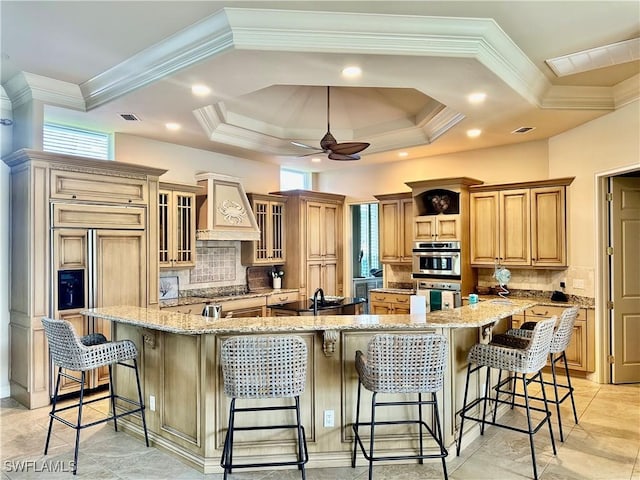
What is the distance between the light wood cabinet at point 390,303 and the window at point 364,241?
5.30ft

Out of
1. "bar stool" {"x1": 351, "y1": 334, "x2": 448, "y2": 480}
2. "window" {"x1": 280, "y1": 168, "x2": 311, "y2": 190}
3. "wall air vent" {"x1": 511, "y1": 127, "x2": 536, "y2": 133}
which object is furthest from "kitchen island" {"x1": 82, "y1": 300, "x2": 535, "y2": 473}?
"window" {"x1": 280, "y1": 168, "x2": 311, "y2": 190}

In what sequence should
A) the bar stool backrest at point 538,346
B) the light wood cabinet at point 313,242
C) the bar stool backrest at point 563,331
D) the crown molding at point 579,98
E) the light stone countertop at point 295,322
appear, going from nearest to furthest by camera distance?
the light stone countertop at point 295,322, the bar stool backrest at point 538,346, the bar stool backrest at point 563,331, the crown molding at point 579,98, the light wood cabinet at point 313,242

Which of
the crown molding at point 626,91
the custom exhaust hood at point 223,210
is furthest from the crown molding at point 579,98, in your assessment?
the custom exhaust hood at point 223,210

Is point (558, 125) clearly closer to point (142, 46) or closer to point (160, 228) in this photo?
point (142, 46)

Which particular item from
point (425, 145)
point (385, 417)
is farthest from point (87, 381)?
point (425, 145)

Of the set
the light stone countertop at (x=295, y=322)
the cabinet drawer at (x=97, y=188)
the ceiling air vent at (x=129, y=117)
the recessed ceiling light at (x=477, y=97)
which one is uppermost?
the ceiling air vent at (x=129, y=117)

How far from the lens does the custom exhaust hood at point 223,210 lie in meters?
5.91

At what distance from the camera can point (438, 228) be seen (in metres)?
6.15

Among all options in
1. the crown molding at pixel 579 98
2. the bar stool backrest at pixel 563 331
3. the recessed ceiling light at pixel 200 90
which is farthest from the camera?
the crown molding at pixel 579 98

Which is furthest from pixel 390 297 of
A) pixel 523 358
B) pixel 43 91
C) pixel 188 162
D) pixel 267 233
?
pixel 43 91

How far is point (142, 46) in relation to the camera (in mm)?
3582

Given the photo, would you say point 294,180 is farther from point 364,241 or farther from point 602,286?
A: point 602,286

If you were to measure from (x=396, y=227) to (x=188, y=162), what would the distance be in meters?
3.18

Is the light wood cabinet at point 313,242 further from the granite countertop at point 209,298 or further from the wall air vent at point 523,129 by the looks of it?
the wall air vent at point 523,129
